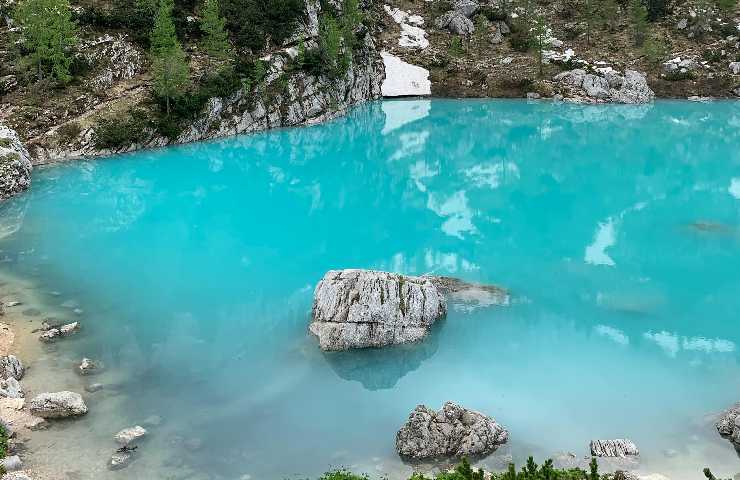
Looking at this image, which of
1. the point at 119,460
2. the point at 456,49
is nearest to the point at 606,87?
the point at 456,49

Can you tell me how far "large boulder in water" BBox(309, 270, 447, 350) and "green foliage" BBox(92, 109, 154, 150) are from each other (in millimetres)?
49228

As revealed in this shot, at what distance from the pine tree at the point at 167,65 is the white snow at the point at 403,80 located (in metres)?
41.6

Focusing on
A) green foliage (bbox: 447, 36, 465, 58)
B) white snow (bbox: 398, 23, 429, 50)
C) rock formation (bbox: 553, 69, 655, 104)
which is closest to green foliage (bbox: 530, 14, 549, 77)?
rock formation (bbox: 553, 69, 655, 104)

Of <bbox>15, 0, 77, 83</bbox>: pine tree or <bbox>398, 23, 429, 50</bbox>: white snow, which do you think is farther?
Answer: <bbox>398, 23, 429, 50</bbox>: white snow

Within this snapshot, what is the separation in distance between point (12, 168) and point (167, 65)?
85.7ft

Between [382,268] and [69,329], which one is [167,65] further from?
[69,329]

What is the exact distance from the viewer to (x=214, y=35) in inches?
3462

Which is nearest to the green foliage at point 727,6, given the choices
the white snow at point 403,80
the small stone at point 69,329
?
the white snow at point 403,80

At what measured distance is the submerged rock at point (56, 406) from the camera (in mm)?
25094

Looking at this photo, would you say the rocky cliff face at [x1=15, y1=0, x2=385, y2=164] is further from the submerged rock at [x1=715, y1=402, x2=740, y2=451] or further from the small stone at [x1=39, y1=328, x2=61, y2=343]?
the submerged rock at [x1=715, y1=402, x2=740, y2=451]

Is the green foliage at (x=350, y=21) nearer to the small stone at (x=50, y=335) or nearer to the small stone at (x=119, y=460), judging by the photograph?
the small stone at (x=50, y=335)

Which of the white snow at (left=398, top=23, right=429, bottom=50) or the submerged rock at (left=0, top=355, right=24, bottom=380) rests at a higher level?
the white snow at (left=398, top=23, right=429, bottom=50)

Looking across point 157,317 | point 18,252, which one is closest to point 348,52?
point 18,252

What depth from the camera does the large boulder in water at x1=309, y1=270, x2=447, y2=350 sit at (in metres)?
31.5
